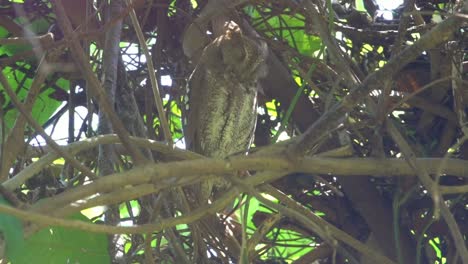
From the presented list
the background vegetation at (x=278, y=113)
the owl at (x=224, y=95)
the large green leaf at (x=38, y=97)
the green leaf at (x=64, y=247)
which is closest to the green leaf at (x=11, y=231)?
the green leaf at (x=64, y=247)

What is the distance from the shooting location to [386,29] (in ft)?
6.63

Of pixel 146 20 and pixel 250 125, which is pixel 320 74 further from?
Result: pixel 146 20

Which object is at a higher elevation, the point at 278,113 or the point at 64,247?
the point at 278,113

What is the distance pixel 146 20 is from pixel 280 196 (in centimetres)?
74

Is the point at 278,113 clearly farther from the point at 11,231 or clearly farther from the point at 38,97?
the point at 11,231

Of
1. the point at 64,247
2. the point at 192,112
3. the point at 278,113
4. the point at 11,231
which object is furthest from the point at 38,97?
the point at 11,231

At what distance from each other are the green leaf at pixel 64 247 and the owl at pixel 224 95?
0.72m

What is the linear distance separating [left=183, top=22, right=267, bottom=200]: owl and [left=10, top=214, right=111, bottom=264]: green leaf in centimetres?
72

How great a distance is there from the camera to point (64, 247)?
129 cm

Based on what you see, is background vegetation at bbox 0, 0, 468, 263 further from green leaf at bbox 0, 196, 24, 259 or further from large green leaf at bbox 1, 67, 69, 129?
green leaf at bbox 0, 196, 24, 259

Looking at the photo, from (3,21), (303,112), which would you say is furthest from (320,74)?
(3,21)

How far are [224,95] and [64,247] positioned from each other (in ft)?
2.88

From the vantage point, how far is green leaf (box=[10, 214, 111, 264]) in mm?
1244

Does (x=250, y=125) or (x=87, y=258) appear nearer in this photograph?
(x=87, y=258)
